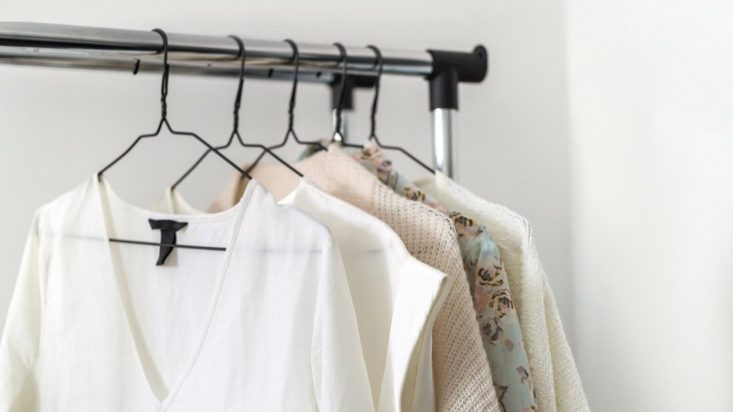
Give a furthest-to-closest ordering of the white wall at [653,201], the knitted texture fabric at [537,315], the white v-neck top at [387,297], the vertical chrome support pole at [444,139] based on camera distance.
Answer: the vertical chrome support pole at [444,139] → the white wall at [653,201] → the knitted texture fabric at [537,315] → the white v-neck top at [387,297]

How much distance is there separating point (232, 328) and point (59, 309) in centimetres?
21

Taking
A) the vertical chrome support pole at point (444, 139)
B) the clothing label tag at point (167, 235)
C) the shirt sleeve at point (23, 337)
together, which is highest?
the vertical chrome support pole at point (444, 139)

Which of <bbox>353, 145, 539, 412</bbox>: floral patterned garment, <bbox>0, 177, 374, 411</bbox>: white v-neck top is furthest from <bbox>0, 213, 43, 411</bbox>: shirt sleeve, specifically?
<bbox>353, 145, 539, 412</bbox>: floral patterned garment

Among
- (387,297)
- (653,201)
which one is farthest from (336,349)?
(653,201)

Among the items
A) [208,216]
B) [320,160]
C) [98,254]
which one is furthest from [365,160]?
[98,254]

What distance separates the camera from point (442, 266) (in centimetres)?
74

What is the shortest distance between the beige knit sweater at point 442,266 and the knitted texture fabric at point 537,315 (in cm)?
9

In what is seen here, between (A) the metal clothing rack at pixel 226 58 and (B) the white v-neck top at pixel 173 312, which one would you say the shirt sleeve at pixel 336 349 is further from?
(A) the metal clothing rack at pixel 226 58

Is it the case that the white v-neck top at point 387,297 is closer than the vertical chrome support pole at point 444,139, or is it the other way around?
the white v-neck top at point 387,297

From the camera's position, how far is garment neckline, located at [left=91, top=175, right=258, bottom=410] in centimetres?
77

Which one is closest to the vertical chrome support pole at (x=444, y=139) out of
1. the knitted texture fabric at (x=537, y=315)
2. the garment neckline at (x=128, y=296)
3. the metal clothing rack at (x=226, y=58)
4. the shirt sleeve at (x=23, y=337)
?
the metal clothing rack at (x=226, y=58)

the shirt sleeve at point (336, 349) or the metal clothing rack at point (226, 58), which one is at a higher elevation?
the metal clothing rack at point (226, 58)

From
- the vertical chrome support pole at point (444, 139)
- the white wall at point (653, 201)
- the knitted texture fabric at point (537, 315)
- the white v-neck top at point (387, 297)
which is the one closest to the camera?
the white v-neck top at point (387, 297)

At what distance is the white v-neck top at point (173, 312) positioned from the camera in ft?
2.43
